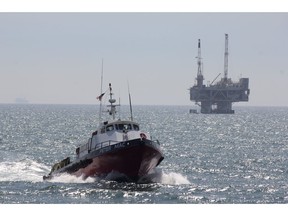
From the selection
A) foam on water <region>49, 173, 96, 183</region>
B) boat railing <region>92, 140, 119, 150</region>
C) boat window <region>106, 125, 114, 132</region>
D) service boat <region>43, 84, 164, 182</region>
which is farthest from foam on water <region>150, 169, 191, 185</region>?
boat window <region>106, 125, 114, 132</region>

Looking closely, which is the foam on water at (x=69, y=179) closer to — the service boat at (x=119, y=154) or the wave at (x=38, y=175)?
the wave at (x=38, y=175)

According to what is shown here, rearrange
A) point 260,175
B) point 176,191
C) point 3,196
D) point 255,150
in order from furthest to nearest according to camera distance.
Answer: point 255,150 → point 260,175 → point 176,191 → point 3,196

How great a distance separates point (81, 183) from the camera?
54.3 m

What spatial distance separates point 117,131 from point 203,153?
3606 cm

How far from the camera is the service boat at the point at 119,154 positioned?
52.4 m

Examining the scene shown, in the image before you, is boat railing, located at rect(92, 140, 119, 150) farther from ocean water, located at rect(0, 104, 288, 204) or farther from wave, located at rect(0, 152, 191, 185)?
ocean water, located at rect(0, 104, 288, 204)

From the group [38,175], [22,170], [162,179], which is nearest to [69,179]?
[162,179]

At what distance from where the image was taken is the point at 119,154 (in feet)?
172

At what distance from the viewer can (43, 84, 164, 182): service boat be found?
52.4 meters

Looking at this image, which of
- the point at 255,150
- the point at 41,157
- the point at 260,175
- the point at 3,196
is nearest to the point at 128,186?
the point at 3,196

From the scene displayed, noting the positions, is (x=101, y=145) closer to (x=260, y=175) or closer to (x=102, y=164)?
(x=102, y=164)

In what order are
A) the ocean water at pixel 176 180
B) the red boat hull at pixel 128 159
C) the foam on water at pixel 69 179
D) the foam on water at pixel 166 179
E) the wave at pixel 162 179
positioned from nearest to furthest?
the ocean water at pixel 176 180 < the red boat hull at pixel 128 159 < the wave at pixel 162 179 < the foam on water at pixel 166 179 < the foam on water at pixel 69 179

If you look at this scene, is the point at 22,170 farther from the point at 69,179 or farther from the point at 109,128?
the point at 109,128

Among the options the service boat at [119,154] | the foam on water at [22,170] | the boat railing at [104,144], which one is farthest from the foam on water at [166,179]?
the foam on water at [22,170]
